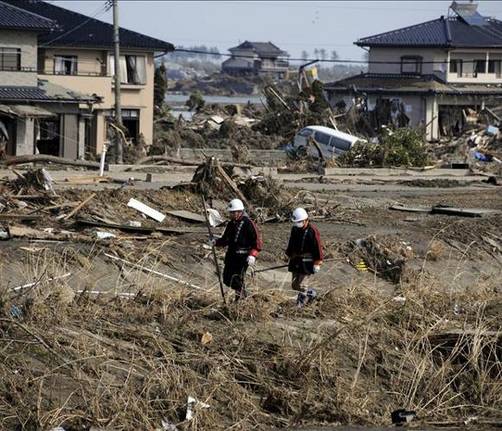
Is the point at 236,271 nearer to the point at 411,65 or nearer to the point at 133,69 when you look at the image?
the point at 133,69

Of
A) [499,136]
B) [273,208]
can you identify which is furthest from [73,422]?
[499,136]

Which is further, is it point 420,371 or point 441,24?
point 441,24

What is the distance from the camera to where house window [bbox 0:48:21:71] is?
43.6 m

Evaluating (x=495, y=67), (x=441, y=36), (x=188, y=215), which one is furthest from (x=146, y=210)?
(x=495, y=67)

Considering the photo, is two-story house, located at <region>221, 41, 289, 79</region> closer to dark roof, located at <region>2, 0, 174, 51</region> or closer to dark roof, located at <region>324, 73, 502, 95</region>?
dark roof, located at <region>324, 73, 502, 95</region>

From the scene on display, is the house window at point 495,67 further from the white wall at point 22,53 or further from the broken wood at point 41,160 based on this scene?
the broken wood at point 41,160

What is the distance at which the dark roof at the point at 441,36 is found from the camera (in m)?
65.7

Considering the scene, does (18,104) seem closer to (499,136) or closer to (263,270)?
(499,136)

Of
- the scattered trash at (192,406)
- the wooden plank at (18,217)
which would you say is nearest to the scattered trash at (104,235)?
the wooden plank at (18,217)

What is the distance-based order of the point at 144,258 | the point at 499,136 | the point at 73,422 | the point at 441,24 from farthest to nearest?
the point at 441,24, the point at 499,136, the point at 144,258, the point at 73,422

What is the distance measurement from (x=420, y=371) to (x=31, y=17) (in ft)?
103

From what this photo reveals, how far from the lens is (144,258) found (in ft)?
63.5

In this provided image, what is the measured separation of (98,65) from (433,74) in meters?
21.5

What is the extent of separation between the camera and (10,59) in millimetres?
43750
